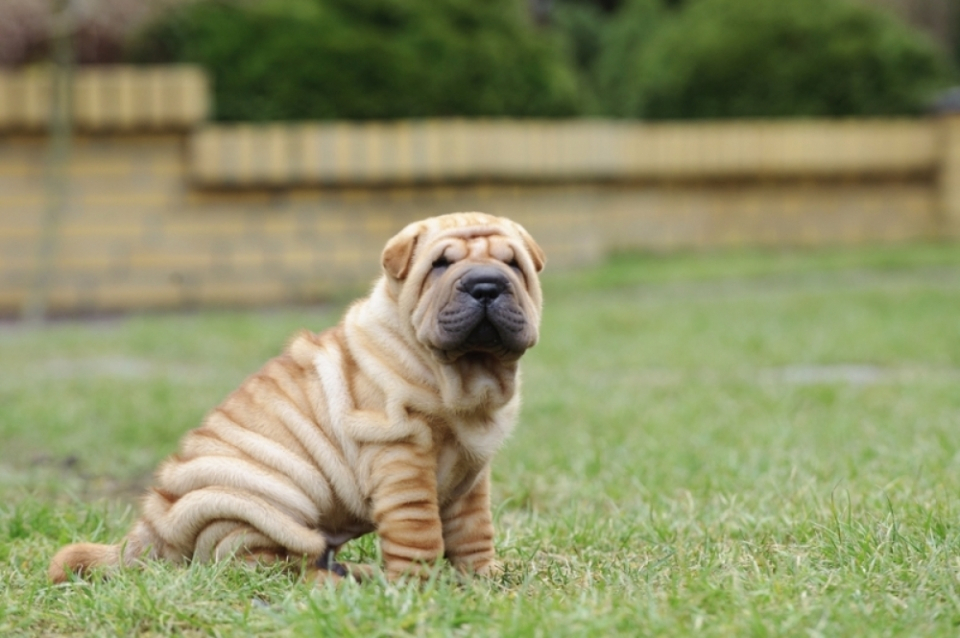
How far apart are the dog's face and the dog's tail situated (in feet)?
3.07

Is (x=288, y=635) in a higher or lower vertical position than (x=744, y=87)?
lower

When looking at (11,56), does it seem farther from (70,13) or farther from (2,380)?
(2,380)

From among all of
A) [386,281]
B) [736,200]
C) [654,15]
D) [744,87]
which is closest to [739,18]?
[744,87]

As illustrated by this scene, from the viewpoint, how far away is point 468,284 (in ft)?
10.1

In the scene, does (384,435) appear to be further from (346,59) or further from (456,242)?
(346,59)

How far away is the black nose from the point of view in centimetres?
307

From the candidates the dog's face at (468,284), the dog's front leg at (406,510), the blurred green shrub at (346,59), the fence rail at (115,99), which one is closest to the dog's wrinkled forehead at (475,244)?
the dog's face at (468,284)

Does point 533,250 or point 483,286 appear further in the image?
point 533,250

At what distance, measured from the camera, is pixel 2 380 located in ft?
24.5

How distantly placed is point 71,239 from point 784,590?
879 centimetres

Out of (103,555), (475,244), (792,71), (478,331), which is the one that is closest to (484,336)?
(478,331)

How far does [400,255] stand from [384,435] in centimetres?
46

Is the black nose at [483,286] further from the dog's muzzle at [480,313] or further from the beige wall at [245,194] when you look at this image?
the beige wall at [245,194]

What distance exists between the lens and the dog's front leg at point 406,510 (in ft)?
10.3
